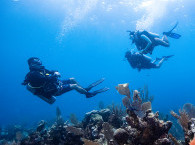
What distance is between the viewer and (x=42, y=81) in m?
7.84

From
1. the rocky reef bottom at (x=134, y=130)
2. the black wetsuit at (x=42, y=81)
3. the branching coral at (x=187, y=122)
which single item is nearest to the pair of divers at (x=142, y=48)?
the rocky reef bottom at (x=134, y=130)

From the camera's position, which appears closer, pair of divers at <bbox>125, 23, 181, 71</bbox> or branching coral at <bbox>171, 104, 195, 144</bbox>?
branching coral at <bbox>171, 104, 195, 144</bbox>

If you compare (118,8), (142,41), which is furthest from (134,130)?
(118,8)

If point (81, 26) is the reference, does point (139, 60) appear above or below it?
below

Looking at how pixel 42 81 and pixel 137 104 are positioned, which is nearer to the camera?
pixel 137 104

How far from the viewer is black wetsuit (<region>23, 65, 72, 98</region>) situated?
7805 mm

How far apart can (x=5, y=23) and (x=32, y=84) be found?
172 ft

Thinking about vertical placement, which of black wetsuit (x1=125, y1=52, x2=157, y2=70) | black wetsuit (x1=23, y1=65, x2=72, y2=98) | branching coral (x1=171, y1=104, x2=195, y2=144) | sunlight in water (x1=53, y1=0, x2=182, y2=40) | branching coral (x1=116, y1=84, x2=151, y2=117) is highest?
sunlight in water (x1=53, y1=0, x2=182, y2=40)

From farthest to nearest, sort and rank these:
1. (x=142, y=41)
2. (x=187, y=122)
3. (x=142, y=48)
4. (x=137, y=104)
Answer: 1. (x=142, y=48)
2. (x=142, y=41)
3. (x=137, y=104)
4. (x=187, y=122)

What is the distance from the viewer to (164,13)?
4156 centimetres

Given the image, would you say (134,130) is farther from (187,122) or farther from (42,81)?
(42,81)

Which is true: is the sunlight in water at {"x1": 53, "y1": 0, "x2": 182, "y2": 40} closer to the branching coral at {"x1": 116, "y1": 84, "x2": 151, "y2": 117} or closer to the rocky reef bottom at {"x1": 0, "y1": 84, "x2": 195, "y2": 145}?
the rocky reef bottom at {"x1": 0, "y1": 84, "x2": 195, "y2": 145}

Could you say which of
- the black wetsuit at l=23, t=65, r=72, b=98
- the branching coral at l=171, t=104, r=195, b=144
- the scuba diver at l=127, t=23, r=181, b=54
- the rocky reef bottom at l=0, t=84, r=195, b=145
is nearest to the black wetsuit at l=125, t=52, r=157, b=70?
the scuba diver at l=127, t=23, r=181, b=54

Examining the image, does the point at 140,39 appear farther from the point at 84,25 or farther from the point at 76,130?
the point at 84,25
